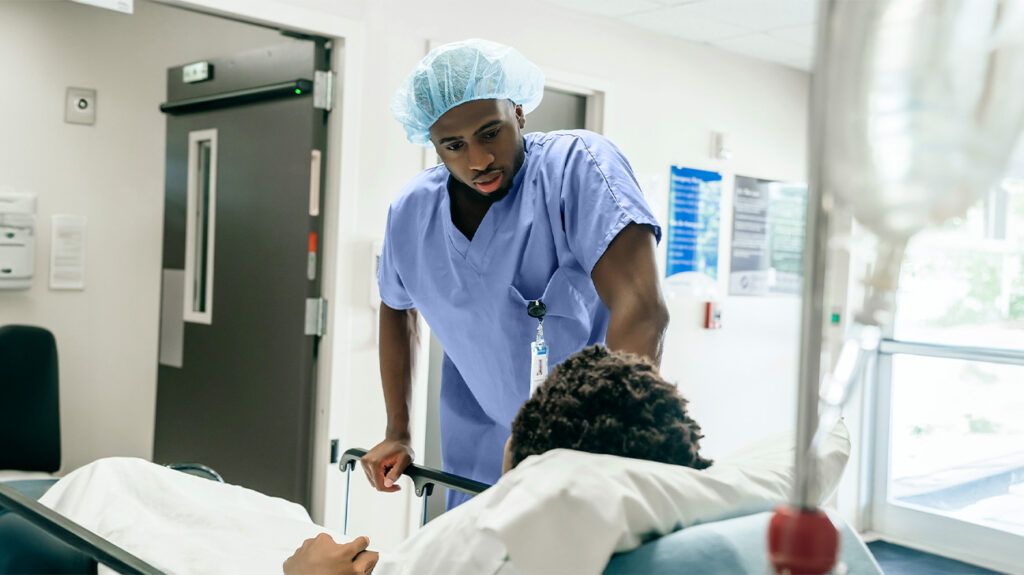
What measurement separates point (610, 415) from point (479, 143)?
0.73 meters

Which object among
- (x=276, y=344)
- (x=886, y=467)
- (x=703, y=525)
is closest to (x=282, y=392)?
(x=276, y=344)

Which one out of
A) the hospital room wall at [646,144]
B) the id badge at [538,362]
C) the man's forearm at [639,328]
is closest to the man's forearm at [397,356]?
the id badge at [538,362]

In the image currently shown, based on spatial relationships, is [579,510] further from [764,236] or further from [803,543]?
[764,236]

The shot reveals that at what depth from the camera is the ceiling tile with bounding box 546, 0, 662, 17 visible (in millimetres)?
3598

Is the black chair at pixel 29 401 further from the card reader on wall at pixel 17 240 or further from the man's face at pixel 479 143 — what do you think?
the man's face at pixel 479 143

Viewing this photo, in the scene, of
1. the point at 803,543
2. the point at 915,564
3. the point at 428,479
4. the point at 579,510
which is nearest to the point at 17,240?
the point at 428,479

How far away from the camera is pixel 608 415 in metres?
1.08

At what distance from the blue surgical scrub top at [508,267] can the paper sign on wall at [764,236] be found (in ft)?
9.14

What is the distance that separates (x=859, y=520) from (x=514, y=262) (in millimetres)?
3713

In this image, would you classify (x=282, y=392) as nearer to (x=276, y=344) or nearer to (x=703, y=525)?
(x=276, y=344)

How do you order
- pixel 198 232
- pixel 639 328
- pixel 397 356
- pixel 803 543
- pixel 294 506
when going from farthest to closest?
pixel 198 232, pixel 294 506, pixel 397 356, pixel 639 328, pixel 803 543

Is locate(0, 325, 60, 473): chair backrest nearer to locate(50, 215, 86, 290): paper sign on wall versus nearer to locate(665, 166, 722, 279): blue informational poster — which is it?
locate(50, 215, 86, 290): paper sign on wall

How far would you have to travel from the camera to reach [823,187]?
0.58m

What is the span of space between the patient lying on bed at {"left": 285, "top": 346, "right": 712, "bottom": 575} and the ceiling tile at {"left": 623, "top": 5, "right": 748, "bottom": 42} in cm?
288
